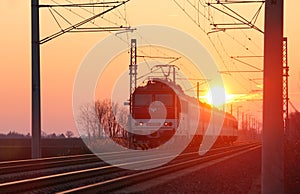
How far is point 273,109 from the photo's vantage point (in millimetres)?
8086

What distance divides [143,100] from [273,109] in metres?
34.2

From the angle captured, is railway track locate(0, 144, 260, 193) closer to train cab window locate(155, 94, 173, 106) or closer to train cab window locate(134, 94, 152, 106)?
train cab window locate(134, 94, 152, 106)

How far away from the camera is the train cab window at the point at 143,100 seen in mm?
42156

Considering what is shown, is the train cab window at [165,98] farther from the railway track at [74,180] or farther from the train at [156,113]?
the railway track at [74,180]

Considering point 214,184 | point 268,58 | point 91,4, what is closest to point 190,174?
point 214,184

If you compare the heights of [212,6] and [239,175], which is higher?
[212,6]

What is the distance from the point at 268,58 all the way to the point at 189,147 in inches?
1713

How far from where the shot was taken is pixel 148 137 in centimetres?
4184

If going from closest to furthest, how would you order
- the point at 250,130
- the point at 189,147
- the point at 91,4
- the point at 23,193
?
the point at 23,193
the point at 91,4
the point at 189,147
the point at 250,130

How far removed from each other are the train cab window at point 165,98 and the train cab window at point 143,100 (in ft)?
1.80

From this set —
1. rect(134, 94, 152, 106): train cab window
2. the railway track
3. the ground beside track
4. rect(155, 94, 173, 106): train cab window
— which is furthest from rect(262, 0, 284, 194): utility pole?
rect(155, 94, 173, 106): train cab window

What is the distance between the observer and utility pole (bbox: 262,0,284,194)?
8.06 metres

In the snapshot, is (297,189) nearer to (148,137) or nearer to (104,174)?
(104,174)

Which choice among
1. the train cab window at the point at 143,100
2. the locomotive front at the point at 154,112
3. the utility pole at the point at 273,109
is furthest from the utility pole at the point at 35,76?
the utility pole at the point at 273,109
